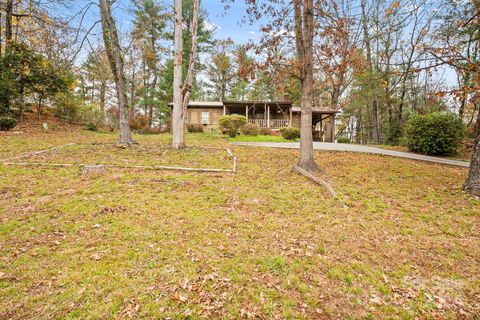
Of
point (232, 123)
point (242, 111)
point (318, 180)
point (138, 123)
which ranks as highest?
point (242, 111)

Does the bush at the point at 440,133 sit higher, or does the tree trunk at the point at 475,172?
the bush at the point at 440,133

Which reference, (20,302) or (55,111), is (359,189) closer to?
(20,302)

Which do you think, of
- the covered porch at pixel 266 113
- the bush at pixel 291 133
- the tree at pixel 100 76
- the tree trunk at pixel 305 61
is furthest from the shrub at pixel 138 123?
the tree trunk at pixel 305 61

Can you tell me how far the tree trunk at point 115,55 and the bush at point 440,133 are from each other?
1479cm

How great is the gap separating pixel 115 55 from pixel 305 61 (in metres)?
7.28

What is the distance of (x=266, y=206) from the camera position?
16.2ft

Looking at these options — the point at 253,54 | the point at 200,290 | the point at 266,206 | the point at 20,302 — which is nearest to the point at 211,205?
the point at 266,206

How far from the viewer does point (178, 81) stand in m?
9.45

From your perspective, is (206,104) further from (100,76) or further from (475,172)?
(475,172)

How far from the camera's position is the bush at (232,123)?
16.2m

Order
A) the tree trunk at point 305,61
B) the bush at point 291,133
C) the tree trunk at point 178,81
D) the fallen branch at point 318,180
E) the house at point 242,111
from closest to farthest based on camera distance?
the fallen branch at point 318,180 < the tree trunk at point 305,61 < the tree trunk at point 178,81 < the bush at point 291,133 < the house at point 242,111

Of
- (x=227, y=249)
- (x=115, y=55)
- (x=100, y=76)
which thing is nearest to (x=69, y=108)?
(x=100, y=76)

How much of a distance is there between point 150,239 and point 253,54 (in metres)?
6.37

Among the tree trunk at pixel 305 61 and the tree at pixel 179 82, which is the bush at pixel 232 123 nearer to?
the tree at pixel 179 82
